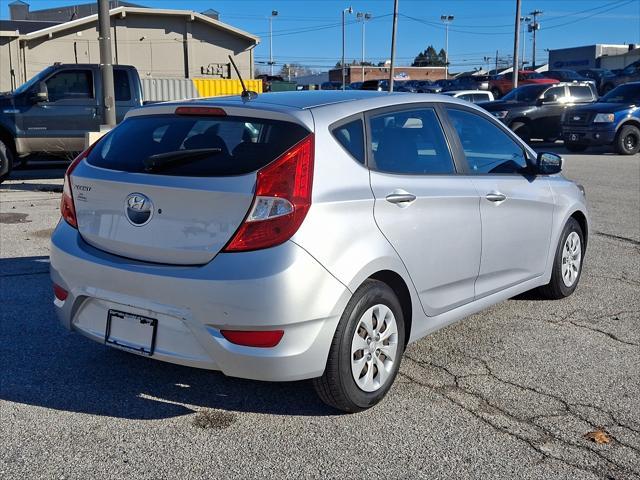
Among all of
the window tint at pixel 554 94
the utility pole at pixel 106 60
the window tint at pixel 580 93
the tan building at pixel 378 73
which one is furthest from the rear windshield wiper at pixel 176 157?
the tan building at pixel 378 73

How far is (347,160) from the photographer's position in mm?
3879

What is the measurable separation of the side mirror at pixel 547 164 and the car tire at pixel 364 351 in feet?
6.59

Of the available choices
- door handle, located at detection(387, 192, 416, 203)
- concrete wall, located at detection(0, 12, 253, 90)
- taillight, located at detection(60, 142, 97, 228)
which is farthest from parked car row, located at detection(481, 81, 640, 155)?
concrete wall, located at detection(0, 12, 253, 90)

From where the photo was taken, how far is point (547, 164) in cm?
→ 552

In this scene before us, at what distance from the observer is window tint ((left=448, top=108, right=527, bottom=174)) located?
16.1 feet

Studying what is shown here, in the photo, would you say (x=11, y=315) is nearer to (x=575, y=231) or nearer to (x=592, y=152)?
(x=575, y=231)

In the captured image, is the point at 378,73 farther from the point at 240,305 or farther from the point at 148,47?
the point at 240,305

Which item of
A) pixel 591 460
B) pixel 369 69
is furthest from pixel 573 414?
pixel 369 69

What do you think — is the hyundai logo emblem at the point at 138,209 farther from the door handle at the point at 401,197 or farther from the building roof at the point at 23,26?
the building roof at the point at 23,26

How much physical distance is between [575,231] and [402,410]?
283 centimetres

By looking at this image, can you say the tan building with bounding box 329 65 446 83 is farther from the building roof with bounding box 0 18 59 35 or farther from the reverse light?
the reverse light

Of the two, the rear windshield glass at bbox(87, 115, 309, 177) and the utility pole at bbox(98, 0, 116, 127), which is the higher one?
the utility pole at bbox(98, 0, 116, 127)

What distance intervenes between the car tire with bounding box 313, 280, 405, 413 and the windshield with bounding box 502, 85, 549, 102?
20.1m

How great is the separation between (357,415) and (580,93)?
2161 cm
